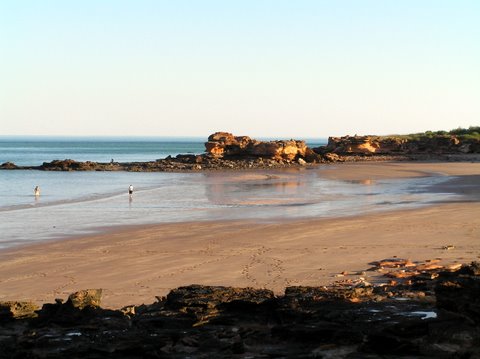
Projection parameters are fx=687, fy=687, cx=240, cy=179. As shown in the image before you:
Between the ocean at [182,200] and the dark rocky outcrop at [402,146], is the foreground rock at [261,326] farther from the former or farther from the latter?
the dark rocky outcrop at [402,146]

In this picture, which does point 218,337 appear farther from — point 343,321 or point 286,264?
point 286,264

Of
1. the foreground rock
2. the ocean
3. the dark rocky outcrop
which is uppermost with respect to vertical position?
the dark rocky outcrop

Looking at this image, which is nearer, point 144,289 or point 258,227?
point 144,289

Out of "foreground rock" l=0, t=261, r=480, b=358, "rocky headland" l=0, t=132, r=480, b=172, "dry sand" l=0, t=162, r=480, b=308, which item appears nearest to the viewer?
"foreground rock" l=0, t=261, r=480, b=358

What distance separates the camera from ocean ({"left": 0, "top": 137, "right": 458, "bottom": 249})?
23062 mm

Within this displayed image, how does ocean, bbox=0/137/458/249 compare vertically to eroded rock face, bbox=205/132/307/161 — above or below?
below

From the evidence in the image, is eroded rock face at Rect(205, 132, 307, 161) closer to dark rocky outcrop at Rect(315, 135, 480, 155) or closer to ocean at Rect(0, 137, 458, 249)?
dark rocky outcrop at Rect(315, 135, 480, 155)

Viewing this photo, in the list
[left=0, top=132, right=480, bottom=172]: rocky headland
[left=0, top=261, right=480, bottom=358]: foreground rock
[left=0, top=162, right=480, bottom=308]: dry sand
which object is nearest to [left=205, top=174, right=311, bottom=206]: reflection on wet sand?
[left=0, top=162, right=480, bottom=308]: dry sand

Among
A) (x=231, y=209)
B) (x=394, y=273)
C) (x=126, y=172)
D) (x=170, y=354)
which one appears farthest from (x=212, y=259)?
(x=126, y=172)

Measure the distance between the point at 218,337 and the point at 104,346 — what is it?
1162mm

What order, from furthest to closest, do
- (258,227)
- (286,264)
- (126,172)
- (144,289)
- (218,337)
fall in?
1. (126,172)
2. (258,227)
3. (286,264)
4. (144,289)
5. (218,337)

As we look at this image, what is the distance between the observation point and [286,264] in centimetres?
1378

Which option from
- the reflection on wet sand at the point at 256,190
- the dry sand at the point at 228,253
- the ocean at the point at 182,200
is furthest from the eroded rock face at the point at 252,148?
the dry sand at the point at 228,253

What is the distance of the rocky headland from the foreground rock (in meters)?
50.2
